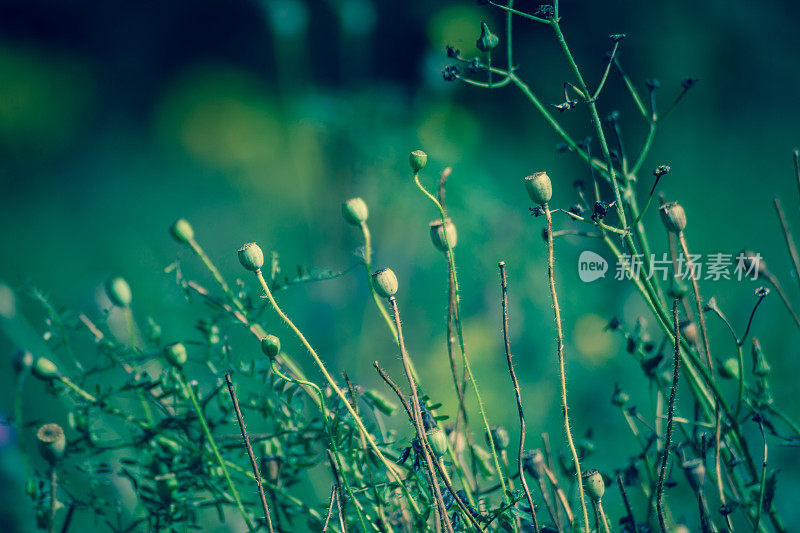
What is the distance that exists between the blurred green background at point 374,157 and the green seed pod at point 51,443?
1.72ft

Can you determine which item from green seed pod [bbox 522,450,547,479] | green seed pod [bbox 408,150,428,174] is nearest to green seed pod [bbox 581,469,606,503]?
green seed pod [bbox 522,450,547,479]

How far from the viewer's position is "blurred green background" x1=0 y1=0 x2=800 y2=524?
874 mm

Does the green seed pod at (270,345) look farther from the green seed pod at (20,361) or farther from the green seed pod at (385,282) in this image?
the green seed pod at (20,361)

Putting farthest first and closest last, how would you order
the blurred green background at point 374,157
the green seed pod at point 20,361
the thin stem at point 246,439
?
the blurred green background at point 374,157
the green seed pod at point 20,361
the thin stem at point 246,439

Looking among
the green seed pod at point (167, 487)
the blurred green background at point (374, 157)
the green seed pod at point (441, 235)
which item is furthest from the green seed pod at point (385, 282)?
the blurred green background at point (374, 157)

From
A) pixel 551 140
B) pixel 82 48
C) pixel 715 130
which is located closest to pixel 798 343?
pixel 715 130

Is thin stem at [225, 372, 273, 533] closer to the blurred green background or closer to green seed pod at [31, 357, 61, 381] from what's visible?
green seed pod at [31, 357, 61, 381]

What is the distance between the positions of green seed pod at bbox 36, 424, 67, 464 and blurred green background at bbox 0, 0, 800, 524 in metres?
0.52

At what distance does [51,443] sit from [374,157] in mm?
683

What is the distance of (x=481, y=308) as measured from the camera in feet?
2.97

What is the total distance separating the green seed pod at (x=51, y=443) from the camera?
323 mm

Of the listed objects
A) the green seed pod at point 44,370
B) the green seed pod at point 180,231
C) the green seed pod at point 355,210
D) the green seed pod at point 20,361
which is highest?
the green seed pod at point 180,231

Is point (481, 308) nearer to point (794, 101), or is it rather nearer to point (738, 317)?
point (738, 317)

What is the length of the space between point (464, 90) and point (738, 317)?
0.47m
